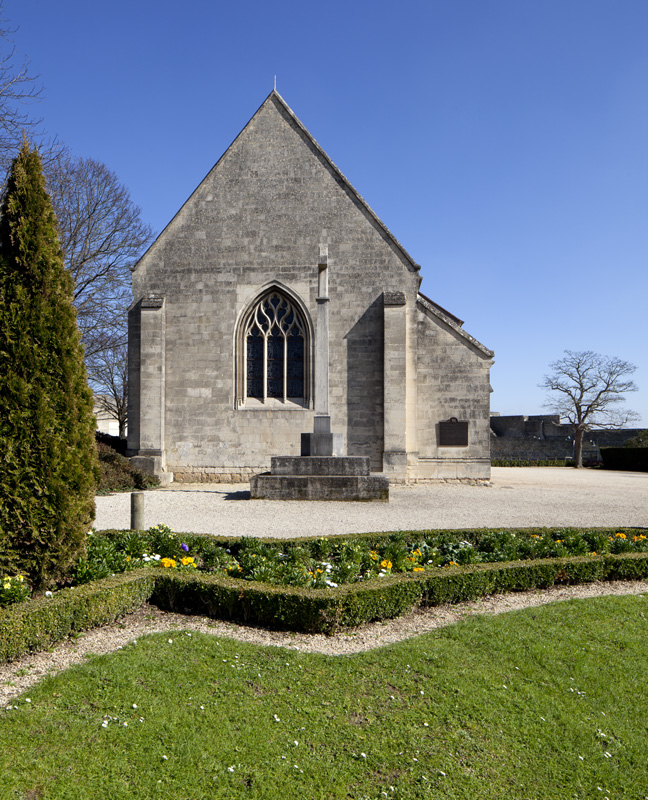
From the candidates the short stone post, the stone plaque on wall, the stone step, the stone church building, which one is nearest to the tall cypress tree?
the short stone post

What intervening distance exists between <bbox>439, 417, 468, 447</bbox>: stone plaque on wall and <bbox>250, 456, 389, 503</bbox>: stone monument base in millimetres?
5341

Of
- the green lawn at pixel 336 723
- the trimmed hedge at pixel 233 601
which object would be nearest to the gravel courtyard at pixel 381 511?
the trimmed hedge at pixel 233 601

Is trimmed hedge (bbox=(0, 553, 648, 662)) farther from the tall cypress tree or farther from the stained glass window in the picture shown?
the stained glass window

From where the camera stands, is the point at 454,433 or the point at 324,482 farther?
the point at 454,433

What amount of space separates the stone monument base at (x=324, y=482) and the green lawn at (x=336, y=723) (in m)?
8.44

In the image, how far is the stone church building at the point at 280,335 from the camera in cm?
1825

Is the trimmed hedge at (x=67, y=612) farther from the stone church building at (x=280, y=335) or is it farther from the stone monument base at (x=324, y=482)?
the stone church building at (x=280, y=335)

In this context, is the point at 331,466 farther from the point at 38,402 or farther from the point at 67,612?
the point at 67,612

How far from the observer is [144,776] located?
10.1 feet

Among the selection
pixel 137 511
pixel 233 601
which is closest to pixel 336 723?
pixel 233 601

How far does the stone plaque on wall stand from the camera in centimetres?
1822

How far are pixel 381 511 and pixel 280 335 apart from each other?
8.68 meters

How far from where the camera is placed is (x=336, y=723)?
3.59 meters

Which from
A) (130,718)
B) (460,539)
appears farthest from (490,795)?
(460,539)
